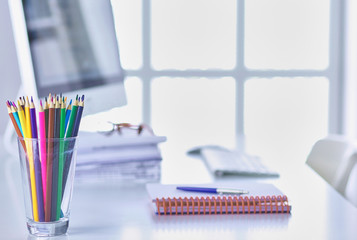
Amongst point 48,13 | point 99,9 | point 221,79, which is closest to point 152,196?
point 48,13

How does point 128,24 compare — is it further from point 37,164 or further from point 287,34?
point 37,164

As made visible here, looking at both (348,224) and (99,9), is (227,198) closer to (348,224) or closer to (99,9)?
(348,224)

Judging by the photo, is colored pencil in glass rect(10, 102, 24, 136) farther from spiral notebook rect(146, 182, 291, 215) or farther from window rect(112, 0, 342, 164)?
window rect(112, 0, 342, 164)

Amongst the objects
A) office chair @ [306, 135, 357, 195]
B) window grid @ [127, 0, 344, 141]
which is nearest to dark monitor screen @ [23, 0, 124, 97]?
office chair @ [306, 135, 357, 195]

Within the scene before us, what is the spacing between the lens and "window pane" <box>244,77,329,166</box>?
14.5ft

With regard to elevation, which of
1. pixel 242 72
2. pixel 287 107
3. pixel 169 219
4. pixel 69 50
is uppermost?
pixel 69 50

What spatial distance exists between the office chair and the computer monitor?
558 mm

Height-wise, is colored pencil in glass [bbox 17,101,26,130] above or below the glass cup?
above

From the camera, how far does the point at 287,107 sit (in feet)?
14.7

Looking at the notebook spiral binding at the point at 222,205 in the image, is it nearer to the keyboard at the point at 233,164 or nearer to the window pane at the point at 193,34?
the keyboard at the point at 233,164

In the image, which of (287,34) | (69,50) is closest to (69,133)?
(69,50)

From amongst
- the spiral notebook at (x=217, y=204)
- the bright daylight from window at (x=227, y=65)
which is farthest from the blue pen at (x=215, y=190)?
the bright daylight from window at (x=227, y=65)

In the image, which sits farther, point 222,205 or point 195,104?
point 195,104

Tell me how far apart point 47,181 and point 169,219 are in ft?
0.65
